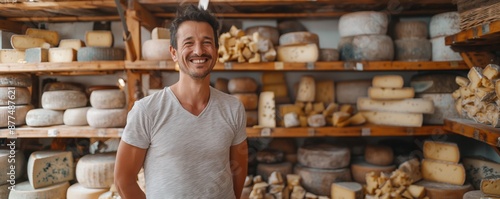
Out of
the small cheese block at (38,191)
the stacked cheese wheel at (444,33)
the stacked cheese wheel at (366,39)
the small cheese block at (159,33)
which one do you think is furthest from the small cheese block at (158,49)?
the stacked cheese wheel at (444,33)

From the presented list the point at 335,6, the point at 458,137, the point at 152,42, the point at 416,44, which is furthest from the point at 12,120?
the point at 458,137

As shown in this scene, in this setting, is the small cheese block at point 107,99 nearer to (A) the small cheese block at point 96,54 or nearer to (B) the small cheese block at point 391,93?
(A) the small cheese block at point 96,54

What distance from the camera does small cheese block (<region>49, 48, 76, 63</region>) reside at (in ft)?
7.00

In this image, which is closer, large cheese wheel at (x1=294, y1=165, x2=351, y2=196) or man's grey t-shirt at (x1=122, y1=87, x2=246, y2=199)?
man's grey t-shirt at (x1=122, y1=87, x2=246, y2=199)

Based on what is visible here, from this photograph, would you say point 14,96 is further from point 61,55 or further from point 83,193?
point 83,193

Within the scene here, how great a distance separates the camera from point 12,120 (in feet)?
6.92

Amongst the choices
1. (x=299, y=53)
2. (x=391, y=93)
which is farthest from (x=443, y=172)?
(x=299, y=53)

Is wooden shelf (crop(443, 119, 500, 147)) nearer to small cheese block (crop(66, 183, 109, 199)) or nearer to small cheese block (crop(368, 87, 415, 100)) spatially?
small cheese block (crop(368, 87, 415, 100))

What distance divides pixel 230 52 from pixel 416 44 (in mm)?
1368

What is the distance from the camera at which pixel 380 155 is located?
2197 mm

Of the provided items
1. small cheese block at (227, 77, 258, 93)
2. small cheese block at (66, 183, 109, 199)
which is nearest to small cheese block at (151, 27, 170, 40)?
small cheese block at (227, 77, 258, 93)

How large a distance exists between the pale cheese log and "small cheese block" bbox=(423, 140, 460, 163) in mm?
209

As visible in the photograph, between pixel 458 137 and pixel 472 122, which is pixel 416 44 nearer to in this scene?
pixel 472 122

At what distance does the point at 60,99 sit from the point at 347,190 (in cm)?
216
